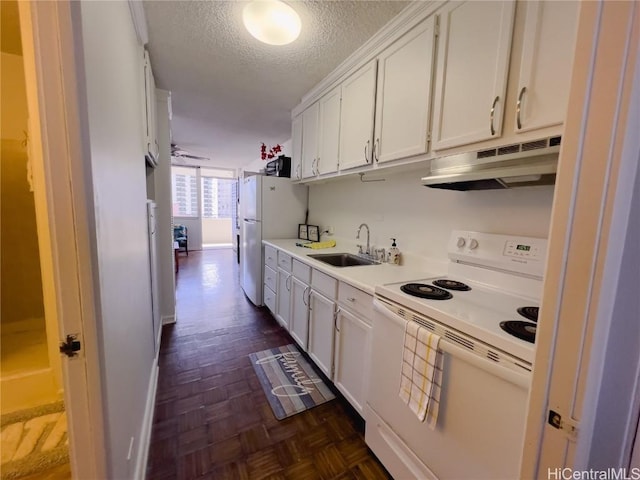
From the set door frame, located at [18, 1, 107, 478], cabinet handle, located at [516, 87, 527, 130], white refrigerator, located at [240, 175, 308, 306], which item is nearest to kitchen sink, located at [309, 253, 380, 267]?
white refrigerator, located at [240, 175, 308, 306]

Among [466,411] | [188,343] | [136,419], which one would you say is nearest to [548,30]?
[466,411]

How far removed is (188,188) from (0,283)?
21.2 feet

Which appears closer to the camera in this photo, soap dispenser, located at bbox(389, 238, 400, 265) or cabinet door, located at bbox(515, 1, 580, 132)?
cabinet door, located at bbox(515, 1, 580, 132)

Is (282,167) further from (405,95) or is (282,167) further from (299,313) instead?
(405,95)

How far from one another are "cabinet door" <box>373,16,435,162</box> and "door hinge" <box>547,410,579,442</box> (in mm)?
1282

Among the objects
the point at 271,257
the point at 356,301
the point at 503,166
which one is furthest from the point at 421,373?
the point at 271,257

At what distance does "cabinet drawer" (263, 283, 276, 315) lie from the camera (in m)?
2.91

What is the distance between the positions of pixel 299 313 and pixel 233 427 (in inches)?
36.8

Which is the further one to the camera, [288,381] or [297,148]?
[297,148]

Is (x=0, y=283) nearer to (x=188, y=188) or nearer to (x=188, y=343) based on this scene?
(x=188, y=343)

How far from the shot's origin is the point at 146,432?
1416 millimetres

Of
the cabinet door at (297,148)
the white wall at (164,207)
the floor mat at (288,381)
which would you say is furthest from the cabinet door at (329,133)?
the floor mat at (288,381)

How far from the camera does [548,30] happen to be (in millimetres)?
984

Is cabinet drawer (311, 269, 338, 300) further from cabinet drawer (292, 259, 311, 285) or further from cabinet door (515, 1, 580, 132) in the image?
cabinet door (515, 1, 580, 132)
